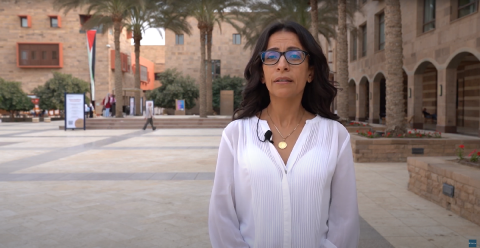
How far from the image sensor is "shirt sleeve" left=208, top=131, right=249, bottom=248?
1.96 metres

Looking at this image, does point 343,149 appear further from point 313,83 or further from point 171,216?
point 171,216

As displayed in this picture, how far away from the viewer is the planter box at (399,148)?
10630mm

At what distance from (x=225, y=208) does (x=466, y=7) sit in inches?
712

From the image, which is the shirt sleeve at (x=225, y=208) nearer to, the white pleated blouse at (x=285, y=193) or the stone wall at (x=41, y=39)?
the white pleated blouse at (x=285, y=193)

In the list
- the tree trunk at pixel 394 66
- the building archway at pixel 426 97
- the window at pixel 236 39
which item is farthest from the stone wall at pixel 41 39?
the tree trunk at pixel 394 66

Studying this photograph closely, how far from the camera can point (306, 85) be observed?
87.2 inches

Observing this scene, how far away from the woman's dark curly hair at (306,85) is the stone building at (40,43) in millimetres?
47969

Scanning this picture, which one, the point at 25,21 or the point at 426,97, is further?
the point at 25,21

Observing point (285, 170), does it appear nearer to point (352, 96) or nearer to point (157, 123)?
point (157, 123)

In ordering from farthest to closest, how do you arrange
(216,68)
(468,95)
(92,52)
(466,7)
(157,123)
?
(216,68) < (92,52) < (157,123) < (468,95) < (466,7)

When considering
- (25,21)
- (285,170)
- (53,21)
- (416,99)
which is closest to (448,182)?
(285,170)

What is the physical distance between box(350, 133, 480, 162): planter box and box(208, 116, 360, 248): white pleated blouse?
8.99m

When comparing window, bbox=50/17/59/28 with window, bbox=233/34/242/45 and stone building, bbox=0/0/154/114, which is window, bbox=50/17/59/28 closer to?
stone building, bbox=0/0/154/114

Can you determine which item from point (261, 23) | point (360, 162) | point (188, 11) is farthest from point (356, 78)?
point (360, 162)
